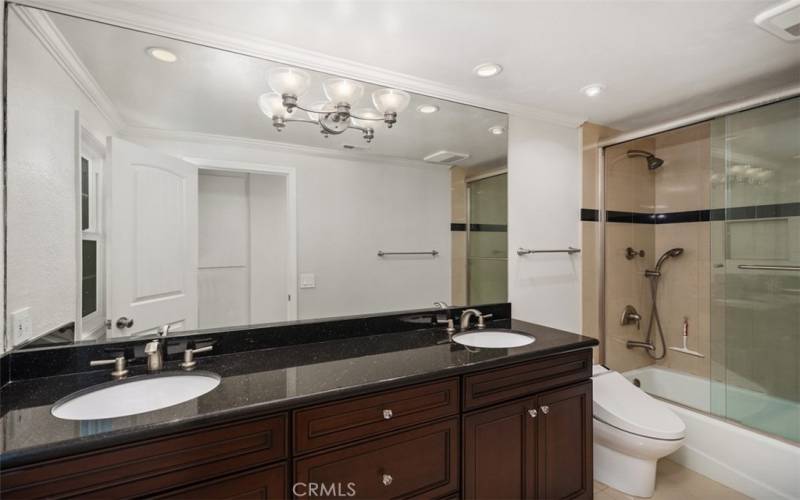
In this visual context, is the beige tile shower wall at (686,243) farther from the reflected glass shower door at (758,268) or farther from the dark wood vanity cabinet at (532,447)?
the dark wood vanity cabinet at (532,447)

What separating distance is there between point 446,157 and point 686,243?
219cm

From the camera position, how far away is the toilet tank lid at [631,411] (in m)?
1.83

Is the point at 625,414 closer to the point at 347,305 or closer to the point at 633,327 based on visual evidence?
the point at 633,327

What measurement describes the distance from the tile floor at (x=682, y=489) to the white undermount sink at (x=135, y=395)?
2111 millimetres

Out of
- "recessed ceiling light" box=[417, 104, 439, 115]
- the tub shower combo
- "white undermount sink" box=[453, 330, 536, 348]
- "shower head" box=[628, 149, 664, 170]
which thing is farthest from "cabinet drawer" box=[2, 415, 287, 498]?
"shower head" box=[628, 149, 664, 170]

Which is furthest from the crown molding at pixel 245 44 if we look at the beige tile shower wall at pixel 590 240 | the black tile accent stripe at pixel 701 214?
the black tile accent stripe at pixel 701 214

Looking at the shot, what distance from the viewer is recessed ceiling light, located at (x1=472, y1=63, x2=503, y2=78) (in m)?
1.77

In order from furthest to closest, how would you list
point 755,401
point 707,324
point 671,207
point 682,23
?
1. point 671,207
2. point 707,324
3. point 755,401
4. point 682,23

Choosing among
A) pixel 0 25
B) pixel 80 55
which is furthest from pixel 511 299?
pixel 0 25

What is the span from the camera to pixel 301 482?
1.11 metres

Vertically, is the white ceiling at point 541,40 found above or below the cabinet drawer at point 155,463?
above

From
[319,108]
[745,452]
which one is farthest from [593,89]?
[745,452]

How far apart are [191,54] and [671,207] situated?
11.3 feet

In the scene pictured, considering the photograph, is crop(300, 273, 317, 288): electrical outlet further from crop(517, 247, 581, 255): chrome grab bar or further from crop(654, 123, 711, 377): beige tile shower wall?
crop(654, 123, 711, 377): beige tile shower wall
